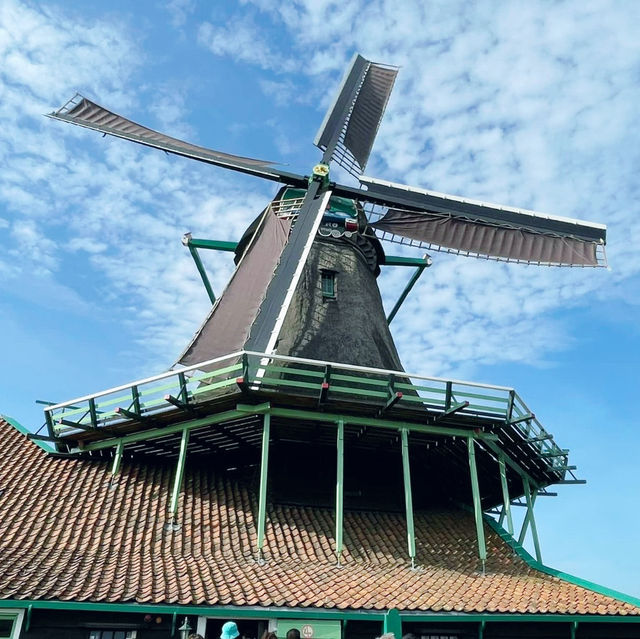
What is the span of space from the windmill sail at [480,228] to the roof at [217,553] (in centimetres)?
810

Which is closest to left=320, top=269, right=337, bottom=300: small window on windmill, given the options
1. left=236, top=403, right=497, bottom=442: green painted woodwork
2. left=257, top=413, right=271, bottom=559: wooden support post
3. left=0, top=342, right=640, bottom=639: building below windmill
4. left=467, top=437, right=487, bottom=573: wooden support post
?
left=0, top=342, right=640, bottom=639: building below windmill

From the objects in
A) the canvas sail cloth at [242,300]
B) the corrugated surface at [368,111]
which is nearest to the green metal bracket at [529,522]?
the canvas sail cloth at [242,300]

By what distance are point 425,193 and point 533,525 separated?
10.5 meters

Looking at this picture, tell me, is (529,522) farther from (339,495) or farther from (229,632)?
(229,632)

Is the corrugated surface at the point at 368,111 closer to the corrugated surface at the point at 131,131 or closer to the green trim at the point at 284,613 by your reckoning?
the corrugated surface at the point at 131,131

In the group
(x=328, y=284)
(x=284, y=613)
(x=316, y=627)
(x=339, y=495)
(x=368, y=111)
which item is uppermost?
(x=368, y=111)

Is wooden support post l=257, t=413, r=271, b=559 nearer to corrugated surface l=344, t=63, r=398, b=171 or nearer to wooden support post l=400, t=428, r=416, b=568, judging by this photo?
wooden support post l=400, t=428, r=416, b=568

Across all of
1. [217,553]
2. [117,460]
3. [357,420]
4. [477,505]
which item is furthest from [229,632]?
[117,460]

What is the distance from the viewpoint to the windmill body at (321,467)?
1040 cm

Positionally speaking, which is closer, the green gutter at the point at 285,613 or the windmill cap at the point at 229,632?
the windmill cap at the point at 229,632

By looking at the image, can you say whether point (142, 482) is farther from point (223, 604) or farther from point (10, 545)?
point (223, 604)

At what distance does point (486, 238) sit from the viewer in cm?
1916

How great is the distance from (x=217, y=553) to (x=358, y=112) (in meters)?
17.0

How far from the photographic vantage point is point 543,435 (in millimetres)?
15125
